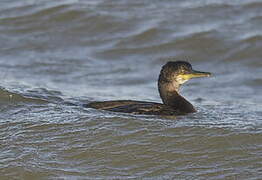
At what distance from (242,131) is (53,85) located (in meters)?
4.24

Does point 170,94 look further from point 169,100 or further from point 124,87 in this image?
point 124,87

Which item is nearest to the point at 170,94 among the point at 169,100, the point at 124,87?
the point at 169,100

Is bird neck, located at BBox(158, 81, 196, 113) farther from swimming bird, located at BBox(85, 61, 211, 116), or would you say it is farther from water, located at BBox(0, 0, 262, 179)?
water, located at BBox(0, 0, 262, 179)

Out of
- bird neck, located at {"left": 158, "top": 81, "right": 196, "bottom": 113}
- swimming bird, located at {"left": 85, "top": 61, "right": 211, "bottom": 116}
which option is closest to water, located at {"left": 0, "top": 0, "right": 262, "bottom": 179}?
swimming bird, located at {"left": 85, "top": 61, "right": 211, "bottom": 116}

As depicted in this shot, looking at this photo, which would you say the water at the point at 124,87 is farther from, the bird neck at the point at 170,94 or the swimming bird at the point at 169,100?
the bird neck at the point at 170,94

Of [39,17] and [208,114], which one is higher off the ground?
[39,17]

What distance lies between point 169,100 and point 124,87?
213 cm

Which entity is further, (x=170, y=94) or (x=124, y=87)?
(x=124, y=87)

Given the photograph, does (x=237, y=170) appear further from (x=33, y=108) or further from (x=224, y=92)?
(x=224, y=92)

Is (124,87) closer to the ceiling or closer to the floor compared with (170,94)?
closer to the floor

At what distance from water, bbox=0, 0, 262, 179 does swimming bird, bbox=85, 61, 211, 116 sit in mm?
262

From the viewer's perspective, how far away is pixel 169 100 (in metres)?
10.2

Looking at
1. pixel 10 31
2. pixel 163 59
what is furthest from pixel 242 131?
pixel 10 31

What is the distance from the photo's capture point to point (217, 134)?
831cm
